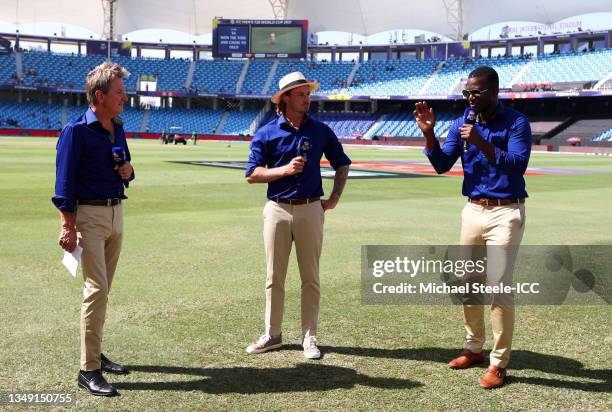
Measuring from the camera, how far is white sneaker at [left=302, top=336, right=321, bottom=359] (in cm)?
545

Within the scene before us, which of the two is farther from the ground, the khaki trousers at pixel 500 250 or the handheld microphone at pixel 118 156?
the handheld microphone at pixel 118 156

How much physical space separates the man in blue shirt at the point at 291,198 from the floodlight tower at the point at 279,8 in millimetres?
90687

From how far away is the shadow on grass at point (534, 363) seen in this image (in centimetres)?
498

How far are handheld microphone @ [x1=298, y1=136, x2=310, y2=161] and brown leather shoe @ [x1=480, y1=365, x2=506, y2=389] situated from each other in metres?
2.18

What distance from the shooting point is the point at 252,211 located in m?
14.5

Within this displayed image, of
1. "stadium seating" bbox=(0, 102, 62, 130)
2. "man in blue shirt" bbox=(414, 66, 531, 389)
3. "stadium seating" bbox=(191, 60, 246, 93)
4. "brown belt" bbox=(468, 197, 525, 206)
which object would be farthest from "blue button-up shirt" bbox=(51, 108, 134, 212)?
"stadium seating" bbox=(191, 60, 246, 93)

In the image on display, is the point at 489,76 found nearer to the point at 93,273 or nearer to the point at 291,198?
the point at 291,198

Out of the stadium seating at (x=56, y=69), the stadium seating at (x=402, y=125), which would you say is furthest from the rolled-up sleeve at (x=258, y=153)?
the stadium seating at (x=56, y=69)

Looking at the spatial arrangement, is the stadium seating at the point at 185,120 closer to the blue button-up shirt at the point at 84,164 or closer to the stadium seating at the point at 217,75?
the stadium seating at the point at 217,75

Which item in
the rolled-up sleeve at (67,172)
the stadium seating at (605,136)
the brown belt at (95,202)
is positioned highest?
the rolled-up sleeve at (67,172)

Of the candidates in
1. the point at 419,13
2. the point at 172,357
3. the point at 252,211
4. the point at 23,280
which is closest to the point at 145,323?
the point at 172,357

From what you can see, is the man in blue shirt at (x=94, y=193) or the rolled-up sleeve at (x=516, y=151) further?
the rolled-up sleeve at (x=516, y=151)

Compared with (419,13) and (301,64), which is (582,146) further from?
(301,64)

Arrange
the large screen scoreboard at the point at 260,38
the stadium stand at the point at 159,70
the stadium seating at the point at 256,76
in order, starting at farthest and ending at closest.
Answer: the stadium stand at the point at 159,70 < the stadium seating at the point at 256,76 < the large screen scoreboard at the point at 260,38
